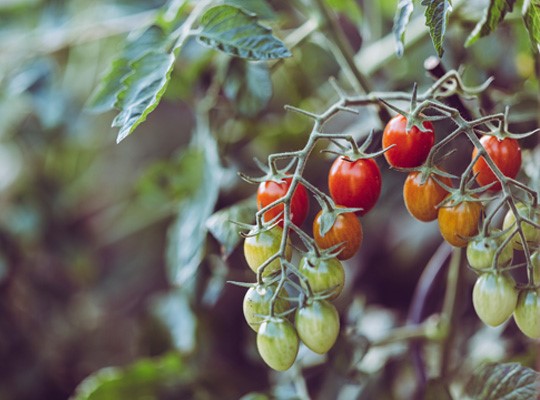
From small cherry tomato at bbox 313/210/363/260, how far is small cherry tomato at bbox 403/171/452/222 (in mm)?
45

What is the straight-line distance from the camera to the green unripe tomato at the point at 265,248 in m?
0.51

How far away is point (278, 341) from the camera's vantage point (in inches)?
19.6

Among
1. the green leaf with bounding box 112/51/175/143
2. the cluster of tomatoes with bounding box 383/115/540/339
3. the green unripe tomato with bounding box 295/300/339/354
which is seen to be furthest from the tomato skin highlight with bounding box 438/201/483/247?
the green leaf with bounding box 112/51/175/143

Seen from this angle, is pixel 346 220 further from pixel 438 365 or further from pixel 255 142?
pixel 255 142

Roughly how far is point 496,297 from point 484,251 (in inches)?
1.3

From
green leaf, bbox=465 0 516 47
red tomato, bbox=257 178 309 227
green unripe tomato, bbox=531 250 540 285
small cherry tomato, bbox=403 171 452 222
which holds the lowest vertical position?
green unripe tomato, bbox=531 250 540 285

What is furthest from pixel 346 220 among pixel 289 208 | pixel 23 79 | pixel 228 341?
pixel 23 79

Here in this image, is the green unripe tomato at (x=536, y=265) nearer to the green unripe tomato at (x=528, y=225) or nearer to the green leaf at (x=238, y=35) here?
the green unripe tomato at (x=528, y=225)

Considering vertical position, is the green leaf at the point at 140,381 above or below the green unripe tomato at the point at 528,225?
below

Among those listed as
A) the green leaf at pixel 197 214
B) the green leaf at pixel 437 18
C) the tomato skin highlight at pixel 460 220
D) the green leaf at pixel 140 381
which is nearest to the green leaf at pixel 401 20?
the green leaf at pixel 437 18

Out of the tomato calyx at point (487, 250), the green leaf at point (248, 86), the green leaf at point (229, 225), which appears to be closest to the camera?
the tomato calyx at point (487, 250)

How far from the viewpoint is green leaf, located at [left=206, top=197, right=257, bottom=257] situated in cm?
62

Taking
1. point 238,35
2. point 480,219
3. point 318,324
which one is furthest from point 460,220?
point 238,35

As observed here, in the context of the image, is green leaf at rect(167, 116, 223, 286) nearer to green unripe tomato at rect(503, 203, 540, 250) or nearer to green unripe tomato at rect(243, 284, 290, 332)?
green unripe tomato at rect(243, 284, 290, 332)
